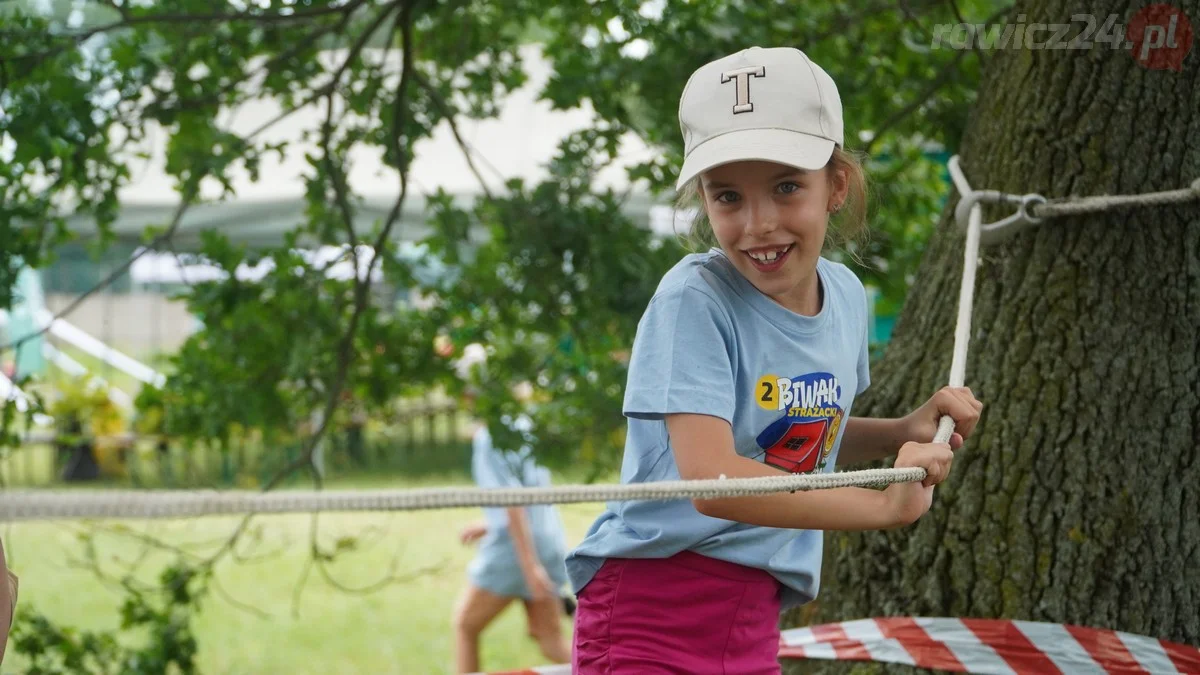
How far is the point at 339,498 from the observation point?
3.93ft

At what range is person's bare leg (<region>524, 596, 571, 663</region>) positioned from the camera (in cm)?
562

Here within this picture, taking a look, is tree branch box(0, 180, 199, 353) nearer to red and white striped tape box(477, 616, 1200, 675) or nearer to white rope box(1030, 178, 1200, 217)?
red and white striped tape box(477, 616, 1200, 675)

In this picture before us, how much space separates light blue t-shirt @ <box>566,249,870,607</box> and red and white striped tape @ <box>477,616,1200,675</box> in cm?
54

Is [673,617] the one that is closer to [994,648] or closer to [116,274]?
[994,648]

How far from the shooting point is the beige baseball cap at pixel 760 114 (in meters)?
1.75

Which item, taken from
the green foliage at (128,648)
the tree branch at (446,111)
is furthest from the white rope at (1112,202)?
the green foliage at (128,648)

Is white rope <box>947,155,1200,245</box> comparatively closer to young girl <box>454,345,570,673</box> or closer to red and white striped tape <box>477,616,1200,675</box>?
red and white striped tape <box>477,616,1200,675</box>

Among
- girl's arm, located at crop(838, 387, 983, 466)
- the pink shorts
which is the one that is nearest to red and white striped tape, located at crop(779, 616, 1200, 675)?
girl's arm, located at crop(838, 387, 983, 466)

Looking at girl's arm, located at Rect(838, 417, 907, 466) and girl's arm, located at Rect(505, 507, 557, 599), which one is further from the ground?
girl's arm, located at Rect(838, 417, 907, 466)

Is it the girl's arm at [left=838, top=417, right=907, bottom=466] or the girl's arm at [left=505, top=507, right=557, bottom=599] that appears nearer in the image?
the girl's arm at [left=838, top=417, right=907, bottom=466]

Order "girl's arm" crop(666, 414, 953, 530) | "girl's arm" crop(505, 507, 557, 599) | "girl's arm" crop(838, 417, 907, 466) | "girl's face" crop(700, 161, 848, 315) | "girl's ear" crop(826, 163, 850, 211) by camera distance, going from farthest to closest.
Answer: "girl's arm" crop(505, 507, 557, 599) < "girl's arm" crop(838, 417, 907, 466) < "girl's ear" crop(826, 163, 850, 211) < "girl's face" crop(700, 161, 848, 315) < "girl's arm" crop(666, 414, 953, 530)

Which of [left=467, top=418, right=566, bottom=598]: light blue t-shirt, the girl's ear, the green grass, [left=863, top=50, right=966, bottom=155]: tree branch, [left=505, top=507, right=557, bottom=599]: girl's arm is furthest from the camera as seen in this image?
the green grass

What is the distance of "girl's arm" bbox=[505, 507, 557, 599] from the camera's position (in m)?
5.47

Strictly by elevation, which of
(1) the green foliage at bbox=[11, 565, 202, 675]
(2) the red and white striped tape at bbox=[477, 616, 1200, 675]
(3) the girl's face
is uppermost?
(3) the girl's face
